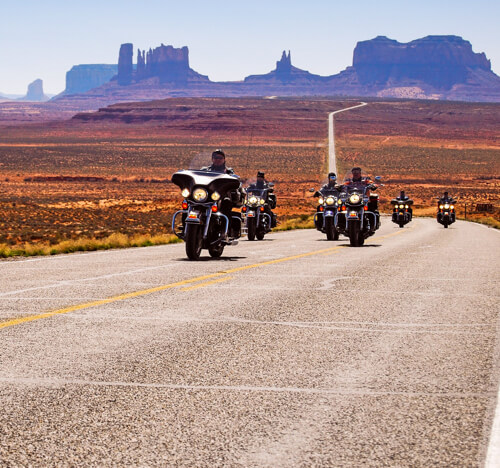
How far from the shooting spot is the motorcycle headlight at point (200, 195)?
1550 cm

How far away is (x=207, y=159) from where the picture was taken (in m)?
16.6

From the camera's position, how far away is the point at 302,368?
6.68 metres

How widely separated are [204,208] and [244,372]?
9385 millimetres

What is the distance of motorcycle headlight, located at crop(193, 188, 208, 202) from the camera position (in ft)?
50.9

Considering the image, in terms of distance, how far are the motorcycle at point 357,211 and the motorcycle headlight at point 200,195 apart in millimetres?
7434

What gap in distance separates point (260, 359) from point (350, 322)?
A: 2290 mm

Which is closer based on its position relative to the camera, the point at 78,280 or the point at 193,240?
the point at 78,280

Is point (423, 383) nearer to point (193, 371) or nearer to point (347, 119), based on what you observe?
point (193, 371)

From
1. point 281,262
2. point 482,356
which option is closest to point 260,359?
point 482,356

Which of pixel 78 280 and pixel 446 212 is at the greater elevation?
pixel 78 280

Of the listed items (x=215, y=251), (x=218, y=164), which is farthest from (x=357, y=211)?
(x=218, y=164)

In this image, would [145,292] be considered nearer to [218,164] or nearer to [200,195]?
[200,195]

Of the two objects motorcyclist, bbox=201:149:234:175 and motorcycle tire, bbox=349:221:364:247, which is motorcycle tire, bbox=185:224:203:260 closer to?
motorcyclist, bbox=201:149:234:175

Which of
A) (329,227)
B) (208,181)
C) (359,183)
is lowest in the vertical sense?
(329,227)
